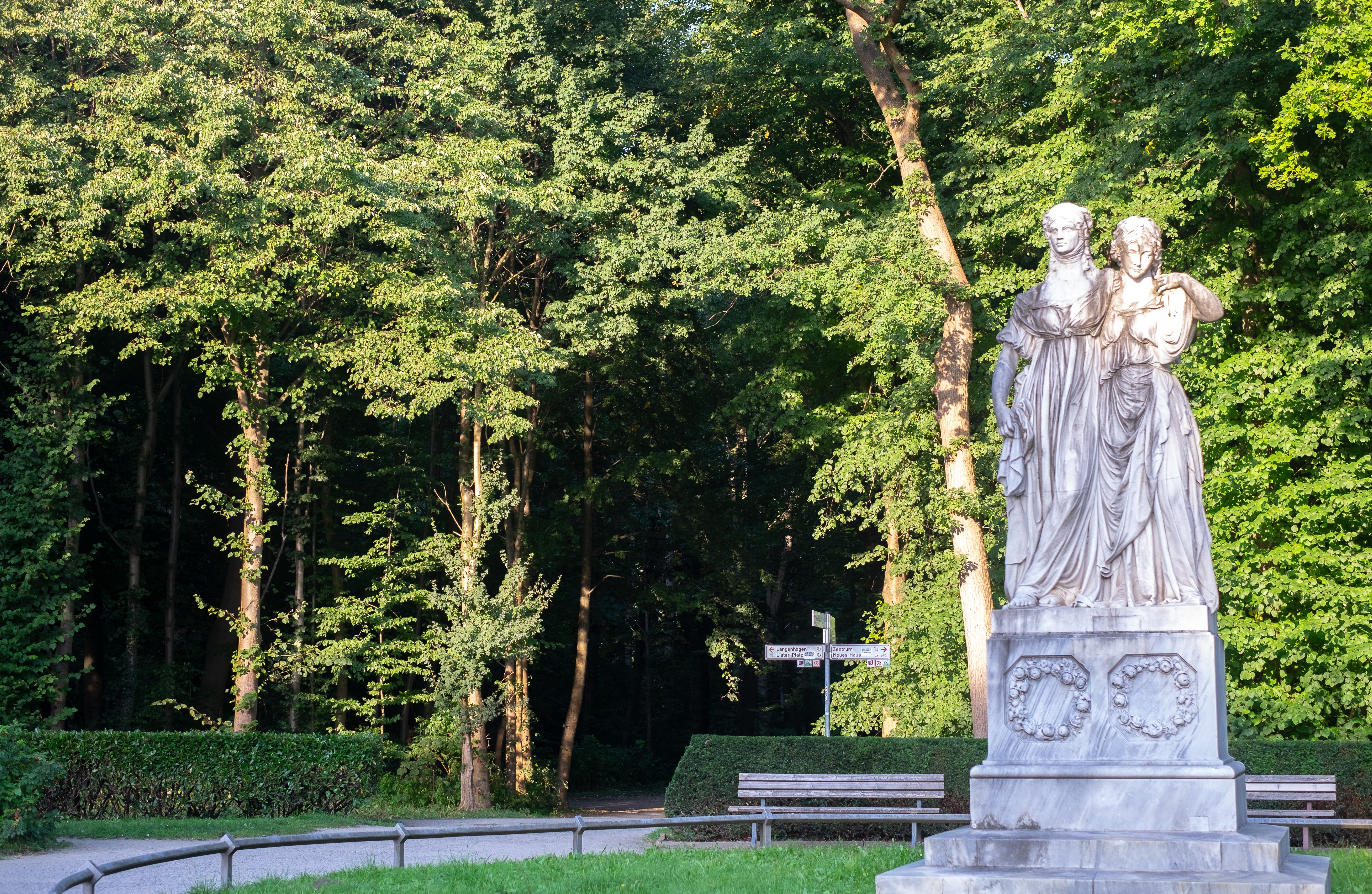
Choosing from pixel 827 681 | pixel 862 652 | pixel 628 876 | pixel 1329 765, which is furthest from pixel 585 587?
pixel 628 876

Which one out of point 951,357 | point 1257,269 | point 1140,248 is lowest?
point 1140,248

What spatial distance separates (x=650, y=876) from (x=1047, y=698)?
2870mm

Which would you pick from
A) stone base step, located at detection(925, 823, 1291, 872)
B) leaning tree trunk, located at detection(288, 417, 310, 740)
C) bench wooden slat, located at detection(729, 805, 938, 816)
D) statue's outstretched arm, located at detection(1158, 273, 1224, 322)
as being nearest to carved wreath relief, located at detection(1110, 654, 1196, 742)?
stone base step, located at detection(925, 823, 1291, 872)

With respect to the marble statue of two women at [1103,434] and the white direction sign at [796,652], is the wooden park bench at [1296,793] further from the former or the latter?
the marble statue of two women at [1103,434]

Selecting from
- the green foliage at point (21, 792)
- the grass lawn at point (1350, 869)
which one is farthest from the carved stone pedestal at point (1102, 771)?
the green foliage at point (21, 792)

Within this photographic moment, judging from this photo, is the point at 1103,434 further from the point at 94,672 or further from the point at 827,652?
the point at 94,672

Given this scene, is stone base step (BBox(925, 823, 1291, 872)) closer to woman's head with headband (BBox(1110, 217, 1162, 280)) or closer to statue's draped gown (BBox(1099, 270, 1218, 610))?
statue's draped gown (BBox(1099, 270, 1218, 610))

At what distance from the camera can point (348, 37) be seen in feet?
73.1

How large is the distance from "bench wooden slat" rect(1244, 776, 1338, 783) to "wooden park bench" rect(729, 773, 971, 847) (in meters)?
2.76

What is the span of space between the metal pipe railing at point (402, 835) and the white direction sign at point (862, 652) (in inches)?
95.2

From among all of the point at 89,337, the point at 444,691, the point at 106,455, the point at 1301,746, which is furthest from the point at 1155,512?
the point at 106,455

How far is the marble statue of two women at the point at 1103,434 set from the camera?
7660mm

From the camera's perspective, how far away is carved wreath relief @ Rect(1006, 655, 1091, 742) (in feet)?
24.2

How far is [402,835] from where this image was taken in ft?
29.7
